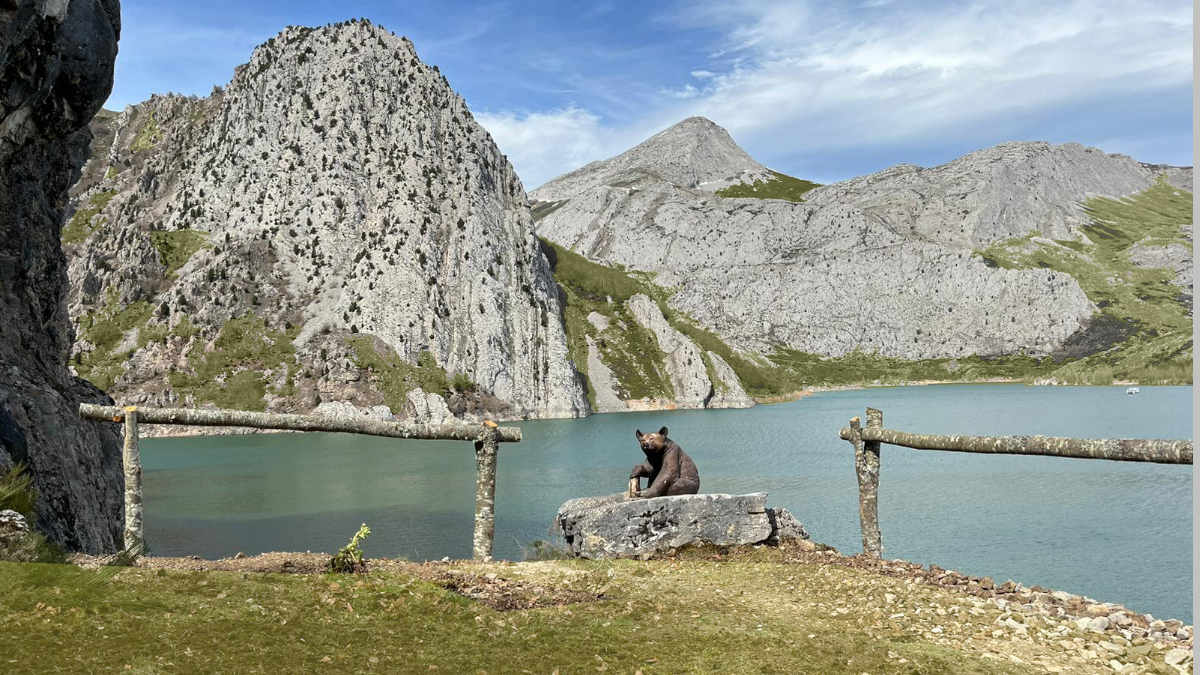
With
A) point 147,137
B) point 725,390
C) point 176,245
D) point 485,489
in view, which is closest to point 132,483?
point 485,489

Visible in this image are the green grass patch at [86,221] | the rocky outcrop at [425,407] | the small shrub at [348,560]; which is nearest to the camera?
the small shrub at [348,560]

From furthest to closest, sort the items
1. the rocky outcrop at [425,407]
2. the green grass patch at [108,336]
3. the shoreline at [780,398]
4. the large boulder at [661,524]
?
the rocky outcrop at [425,407] → the green grass patch at [108,336] → the shoreline at [780,398] → the large boulder at [661,524]

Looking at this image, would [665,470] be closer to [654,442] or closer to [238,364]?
[654,442]

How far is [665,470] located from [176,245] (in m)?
119

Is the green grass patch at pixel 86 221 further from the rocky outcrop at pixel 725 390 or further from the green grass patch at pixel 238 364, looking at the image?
the rocky outcrop at pixel 725 390

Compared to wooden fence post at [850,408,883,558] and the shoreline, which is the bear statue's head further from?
the shoreline

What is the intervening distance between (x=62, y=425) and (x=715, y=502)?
12961 mm

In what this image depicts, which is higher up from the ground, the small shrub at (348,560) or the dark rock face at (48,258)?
the dark rock face at (48,258)

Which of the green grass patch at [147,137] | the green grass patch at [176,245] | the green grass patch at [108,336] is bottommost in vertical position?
the green grass patch at [108,336]

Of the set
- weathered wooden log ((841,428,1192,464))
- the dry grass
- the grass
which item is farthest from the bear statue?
the grass

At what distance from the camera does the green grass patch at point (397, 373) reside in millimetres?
97438

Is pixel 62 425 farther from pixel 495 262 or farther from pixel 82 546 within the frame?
pixel 495 262

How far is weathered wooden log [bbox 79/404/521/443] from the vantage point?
1237cm

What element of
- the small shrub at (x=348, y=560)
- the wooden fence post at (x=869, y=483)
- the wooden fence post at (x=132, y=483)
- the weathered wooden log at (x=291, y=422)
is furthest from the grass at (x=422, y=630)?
the wooden fence post at (x=132, y=483)
